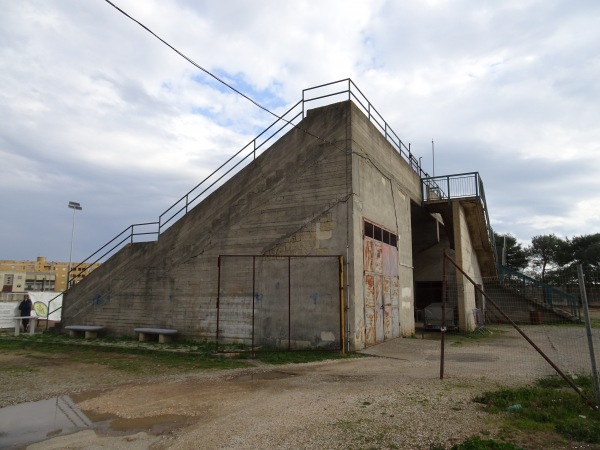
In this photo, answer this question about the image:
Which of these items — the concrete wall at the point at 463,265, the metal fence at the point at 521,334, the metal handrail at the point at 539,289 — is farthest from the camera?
the metal handrail at the point at 539,289

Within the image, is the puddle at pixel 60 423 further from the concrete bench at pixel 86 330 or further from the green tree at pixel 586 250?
the green tree at pixel 586 250

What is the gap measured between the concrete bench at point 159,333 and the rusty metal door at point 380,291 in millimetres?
6672

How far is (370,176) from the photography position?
14156 mm

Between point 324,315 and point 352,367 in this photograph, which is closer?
point 352,367

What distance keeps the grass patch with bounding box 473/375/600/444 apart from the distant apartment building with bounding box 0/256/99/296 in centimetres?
9221

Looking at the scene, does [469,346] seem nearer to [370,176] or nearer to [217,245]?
[370,176]

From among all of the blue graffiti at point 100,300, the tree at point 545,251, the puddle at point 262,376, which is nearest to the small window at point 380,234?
the puddle at point 262,376

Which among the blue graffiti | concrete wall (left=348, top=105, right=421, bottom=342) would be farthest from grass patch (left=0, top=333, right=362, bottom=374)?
concrete wall (left=348, top=105, right=421, bottom=342)

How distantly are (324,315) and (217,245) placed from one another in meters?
4.62

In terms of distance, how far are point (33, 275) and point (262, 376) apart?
119654 millimetres

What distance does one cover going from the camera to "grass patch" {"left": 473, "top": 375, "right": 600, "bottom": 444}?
5016mm

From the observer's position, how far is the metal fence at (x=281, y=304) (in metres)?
12.0

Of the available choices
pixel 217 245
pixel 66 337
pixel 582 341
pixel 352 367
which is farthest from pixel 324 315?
pixel 66 337

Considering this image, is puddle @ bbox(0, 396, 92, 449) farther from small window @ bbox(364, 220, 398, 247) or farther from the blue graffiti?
the blue graffiti
